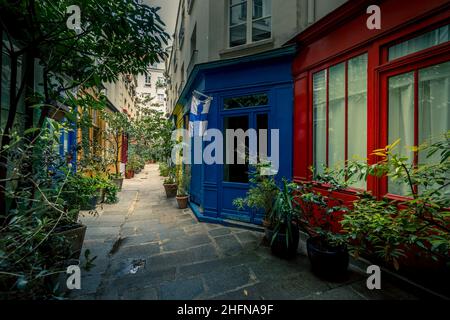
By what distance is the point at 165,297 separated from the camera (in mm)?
2600

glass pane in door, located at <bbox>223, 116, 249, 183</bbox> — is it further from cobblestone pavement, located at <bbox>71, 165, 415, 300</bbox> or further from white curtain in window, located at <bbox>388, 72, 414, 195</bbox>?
white curtain in window, located at <bbox>388, 72, 414, 195</bbox>

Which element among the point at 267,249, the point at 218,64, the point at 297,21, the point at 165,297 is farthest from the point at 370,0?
the point at 165,297

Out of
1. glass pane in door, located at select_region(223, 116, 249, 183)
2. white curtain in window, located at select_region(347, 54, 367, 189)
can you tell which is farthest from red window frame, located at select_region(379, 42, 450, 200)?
glass pane in door, located at select_region(223, 116, 249, 183)

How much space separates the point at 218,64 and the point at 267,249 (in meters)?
4.26

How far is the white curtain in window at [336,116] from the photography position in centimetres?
A: 395

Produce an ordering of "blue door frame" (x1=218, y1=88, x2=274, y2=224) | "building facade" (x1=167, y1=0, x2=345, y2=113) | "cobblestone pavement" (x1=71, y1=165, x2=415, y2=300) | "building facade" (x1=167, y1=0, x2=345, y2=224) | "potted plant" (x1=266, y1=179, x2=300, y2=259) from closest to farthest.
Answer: "cobblestone pavement" (x1=71, y1=165, x2=415, y2=300) → "potted plant" (x1=266, y1=179, x2=300, y2=259) → "building facade" (x1=167, y1=0, x2=345, y2=113) → "building facade" (x1=167, y1=0, x2=345, y2=224) → "blue door frame" (x1=218, y1=88, x2=274, y2=224)

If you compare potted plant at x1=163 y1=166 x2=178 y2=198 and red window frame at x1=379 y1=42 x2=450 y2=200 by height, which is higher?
red window frame at x1=379 y1=42 x2=450 y2=200

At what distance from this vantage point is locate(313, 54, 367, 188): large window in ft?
12.0

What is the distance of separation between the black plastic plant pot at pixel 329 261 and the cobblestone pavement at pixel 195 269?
12 cm

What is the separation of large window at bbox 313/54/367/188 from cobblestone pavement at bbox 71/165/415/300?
1714 millimetres

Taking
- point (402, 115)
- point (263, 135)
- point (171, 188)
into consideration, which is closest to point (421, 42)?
point (402, 115)

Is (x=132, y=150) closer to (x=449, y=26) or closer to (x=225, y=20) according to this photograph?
(x=225, y=20)

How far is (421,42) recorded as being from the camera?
2.87 metres

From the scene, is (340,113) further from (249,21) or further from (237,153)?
(249,21)
